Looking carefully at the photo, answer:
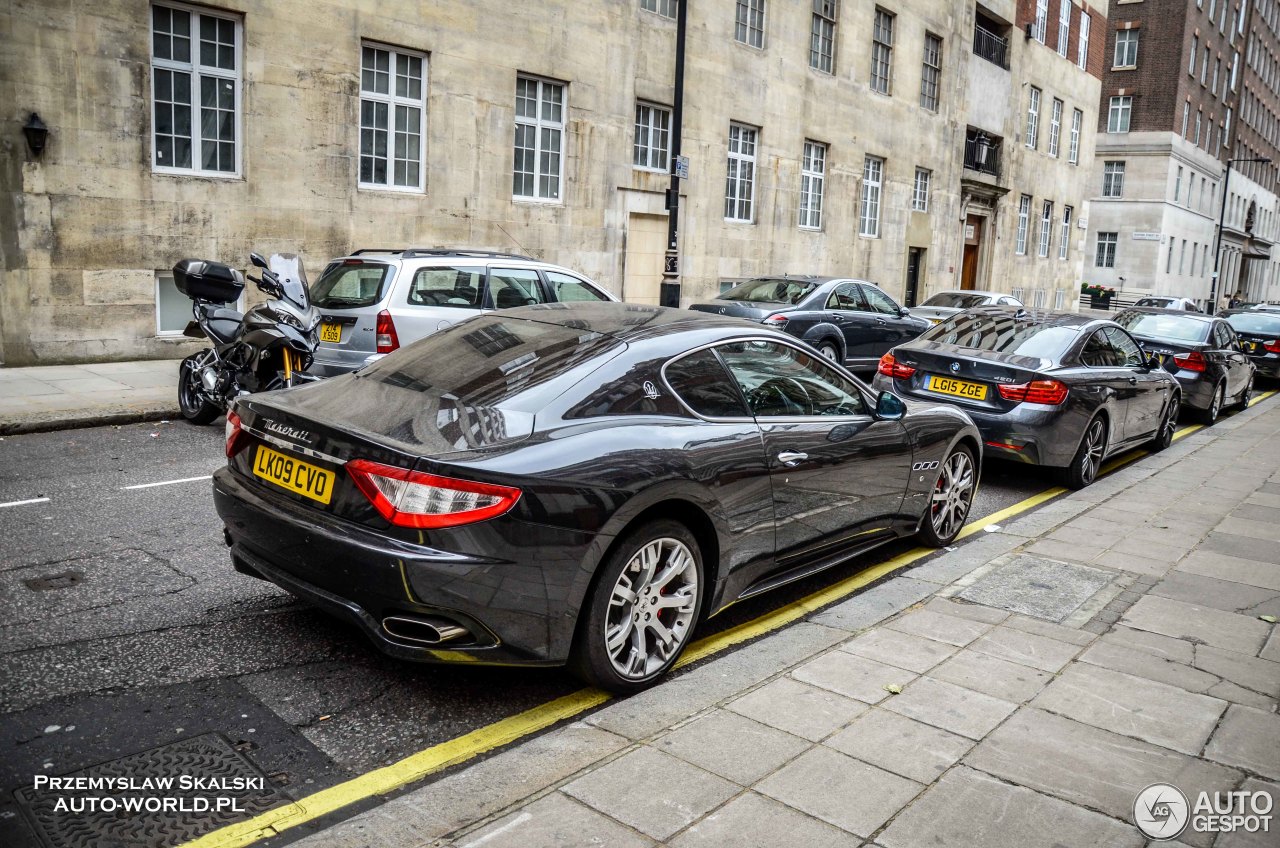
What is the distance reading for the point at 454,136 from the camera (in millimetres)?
16125

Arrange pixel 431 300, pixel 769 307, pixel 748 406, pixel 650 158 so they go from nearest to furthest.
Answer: pixel 748 406
pixel 431 300
pixel 769 307
pixel 650 158

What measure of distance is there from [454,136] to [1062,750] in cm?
1455

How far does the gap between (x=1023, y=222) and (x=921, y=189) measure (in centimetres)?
965

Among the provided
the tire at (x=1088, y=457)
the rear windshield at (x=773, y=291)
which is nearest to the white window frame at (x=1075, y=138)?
the rear windshield at (x=773, y=291)

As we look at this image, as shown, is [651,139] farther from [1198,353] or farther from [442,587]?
[442,587]

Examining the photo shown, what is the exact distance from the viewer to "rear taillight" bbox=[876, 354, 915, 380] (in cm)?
900

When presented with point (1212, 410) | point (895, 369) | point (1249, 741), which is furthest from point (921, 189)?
point (1249, 741)

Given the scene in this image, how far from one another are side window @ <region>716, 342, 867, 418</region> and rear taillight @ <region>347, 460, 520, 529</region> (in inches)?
65.0

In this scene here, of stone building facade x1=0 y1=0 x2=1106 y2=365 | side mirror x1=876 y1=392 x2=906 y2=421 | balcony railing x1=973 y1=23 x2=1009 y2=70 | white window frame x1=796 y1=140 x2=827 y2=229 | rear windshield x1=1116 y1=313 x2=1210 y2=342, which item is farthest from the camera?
balcony railing x1=973 y1=23 x2=1009 y2=70

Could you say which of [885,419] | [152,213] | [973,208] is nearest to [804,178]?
[973,208]

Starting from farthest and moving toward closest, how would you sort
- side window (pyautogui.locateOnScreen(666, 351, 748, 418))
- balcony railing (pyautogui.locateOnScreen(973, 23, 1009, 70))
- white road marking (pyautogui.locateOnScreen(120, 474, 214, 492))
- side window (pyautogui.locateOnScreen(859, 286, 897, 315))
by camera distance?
balcony railing (pyautogui.locateOnScreen(973, 23, 1009, 70)) < side window (pyautogui.locateOnScreen(859, 286, 897, 315)) < white road marking (pyautogui.locateOnScreen(120, 474, 214, 492)) < side window (pyautogui.locateOnScreen(666, 351, 748, 418))

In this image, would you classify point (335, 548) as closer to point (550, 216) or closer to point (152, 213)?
point (152, 213)

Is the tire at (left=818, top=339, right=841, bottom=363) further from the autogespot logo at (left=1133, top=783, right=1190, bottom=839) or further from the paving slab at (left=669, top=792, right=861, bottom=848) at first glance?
the paving slab at (left=669, top=792, right=861, bottom=848)

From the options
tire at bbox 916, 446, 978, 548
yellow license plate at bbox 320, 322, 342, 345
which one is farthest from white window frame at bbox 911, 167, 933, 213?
tire at bbox 916, 446, 978, 548
